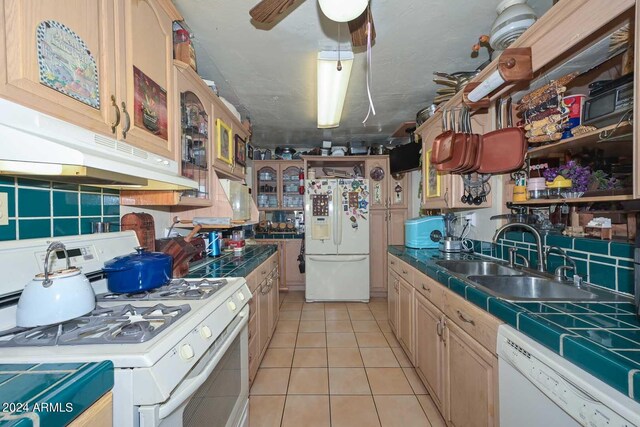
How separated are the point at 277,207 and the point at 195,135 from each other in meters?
2.73

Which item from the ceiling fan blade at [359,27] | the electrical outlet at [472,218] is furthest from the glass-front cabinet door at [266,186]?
the ceiling fan blade at [359,27]

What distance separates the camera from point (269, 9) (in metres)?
1.14

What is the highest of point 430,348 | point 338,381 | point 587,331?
point 587,331

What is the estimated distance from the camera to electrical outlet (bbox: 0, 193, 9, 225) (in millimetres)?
921

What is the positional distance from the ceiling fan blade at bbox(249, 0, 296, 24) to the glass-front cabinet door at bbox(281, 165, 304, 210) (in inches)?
126

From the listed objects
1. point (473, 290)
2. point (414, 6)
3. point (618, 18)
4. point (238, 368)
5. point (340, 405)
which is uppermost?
point (414, 6)

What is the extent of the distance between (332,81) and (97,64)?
1396mm

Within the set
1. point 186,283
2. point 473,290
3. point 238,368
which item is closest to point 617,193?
point 473,290

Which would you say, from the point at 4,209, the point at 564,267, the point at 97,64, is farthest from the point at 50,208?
the point at 564,267

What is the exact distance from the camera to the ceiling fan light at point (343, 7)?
3.42 ft

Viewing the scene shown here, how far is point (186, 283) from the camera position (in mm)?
1357

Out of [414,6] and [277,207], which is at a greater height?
[414,6]

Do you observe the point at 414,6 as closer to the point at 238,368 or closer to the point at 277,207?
the point at 238,368

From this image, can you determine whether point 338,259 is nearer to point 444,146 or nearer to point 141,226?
point 444,146
